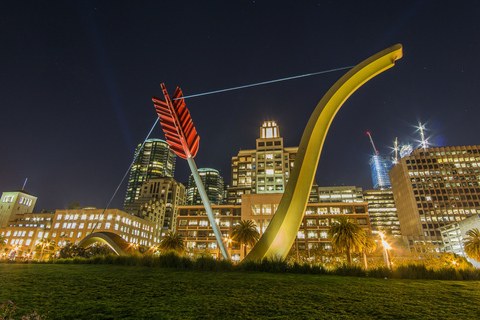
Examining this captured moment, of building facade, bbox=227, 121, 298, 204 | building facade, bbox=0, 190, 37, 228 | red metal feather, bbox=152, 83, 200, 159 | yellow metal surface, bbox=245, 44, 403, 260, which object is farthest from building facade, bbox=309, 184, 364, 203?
yellow metal surface, bbox=245, 44, 403, 260

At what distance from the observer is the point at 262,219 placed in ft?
216

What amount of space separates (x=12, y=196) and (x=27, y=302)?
113 metres

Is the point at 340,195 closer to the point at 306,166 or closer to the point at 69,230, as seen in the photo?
the point at 69,230

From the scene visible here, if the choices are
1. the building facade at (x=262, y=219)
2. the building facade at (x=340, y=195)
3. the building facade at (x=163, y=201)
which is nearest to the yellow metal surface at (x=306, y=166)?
the building facade at (x=262, y=219)

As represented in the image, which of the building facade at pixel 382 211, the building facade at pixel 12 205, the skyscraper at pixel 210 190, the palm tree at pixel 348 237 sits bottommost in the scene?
the palm tree at pixel 348 237

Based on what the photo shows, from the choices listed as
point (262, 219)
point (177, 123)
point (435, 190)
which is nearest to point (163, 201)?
point (262, 219)

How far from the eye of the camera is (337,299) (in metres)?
6.16

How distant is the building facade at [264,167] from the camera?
283 ft

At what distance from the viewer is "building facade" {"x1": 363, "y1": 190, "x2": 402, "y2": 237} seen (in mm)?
141875

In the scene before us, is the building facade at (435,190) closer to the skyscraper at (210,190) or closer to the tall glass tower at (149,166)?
the skyscraper at (210,190)

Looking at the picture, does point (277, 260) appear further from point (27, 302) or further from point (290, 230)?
point (27, 302)

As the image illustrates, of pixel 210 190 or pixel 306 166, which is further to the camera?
pixel 210 190

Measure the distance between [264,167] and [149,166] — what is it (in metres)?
114

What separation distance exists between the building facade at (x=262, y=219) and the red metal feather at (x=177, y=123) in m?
49.0
